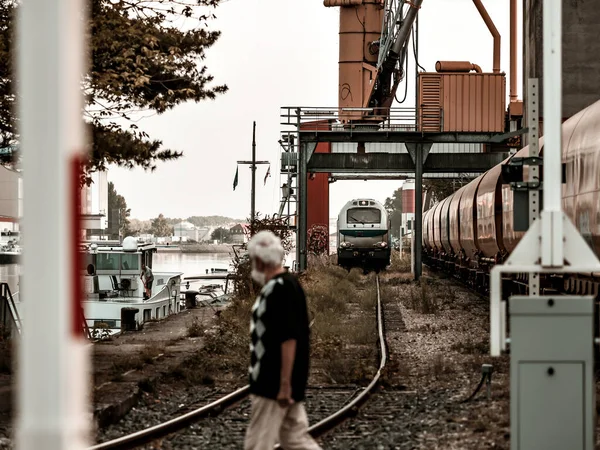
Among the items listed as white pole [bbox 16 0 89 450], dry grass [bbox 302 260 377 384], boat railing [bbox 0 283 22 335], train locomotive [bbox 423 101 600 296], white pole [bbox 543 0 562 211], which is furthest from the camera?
boat railing [bbox 0 283 22 335]

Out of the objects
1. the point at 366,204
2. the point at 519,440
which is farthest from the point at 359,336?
the point at 366,204

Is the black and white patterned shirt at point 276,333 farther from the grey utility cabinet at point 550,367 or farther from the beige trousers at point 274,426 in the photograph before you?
the grey utility cabinet at point 550,367

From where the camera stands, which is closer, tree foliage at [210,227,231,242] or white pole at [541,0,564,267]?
white pole at [541,0,564,267]

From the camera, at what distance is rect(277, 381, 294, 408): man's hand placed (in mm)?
6117

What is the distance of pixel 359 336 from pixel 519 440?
403 inches

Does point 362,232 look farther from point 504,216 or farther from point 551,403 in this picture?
point 551,403

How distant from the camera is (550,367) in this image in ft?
24.1

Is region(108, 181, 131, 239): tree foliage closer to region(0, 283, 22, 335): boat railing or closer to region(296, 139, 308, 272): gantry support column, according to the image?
region(296, 139, 308, 272): gantry support column

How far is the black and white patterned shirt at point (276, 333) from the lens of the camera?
617cm

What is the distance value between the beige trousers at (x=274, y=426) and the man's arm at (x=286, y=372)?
0.10 m

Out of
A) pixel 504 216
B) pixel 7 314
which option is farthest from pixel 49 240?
pixel 504 216

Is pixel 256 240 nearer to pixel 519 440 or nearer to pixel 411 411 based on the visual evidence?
pixel 519 440

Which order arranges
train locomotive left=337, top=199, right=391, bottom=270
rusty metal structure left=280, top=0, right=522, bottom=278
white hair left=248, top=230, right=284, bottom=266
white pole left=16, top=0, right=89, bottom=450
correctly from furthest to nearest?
1. train locomotive left=337, top=199, right=391, bottom=270
2. rusty metal structure left=280, top=0, right=522, bottom=278
3. white hair left=248, top=230, right=284, bottom=266
4. white pole left=16, top=0, right=89, bottom=450

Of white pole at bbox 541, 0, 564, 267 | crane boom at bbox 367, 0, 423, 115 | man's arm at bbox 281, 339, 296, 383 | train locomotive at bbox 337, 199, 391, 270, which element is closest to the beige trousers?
man's arm at bbox 281, 339, 296, 383
